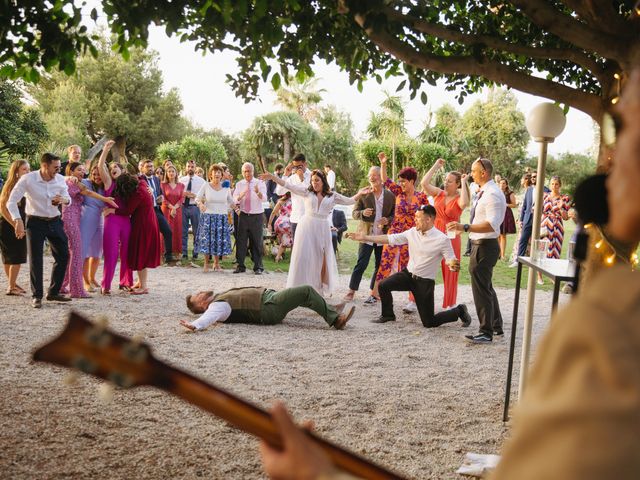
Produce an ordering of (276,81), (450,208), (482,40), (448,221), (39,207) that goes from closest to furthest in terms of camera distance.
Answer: (482,40) < (276,81) < (39,207) < (450,208) < (448,221)

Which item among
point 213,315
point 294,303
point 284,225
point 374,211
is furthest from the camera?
point 284,225

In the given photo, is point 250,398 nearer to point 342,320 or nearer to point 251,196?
point 342,320

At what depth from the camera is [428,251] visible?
8.46 m

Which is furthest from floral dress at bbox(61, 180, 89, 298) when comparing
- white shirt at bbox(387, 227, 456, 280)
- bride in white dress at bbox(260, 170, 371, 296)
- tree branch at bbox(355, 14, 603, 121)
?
tree branch at bbox(355, 14, 603, 121)

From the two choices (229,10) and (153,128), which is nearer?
(229,10)

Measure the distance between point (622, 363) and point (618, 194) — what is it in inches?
10.4

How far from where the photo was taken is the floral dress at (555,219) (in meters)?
13.0

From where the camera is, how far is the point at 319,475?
1054 millimetres

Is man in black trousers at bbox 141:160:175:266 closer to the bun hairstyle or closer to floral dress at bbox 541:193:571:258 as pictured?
the bun hairstyle

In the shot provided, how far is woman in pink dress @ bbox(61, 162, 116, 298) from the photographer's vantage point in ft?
31.1

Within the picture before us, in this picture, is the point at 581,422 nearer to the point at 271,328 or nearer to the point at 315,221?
the point at 271,328

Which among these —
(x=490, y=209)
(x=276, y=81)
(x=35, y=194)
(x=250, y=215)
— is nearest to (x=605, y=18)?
(x=276, y=81)

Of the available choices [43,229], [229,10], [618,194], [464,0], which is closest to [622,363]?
[618,194]

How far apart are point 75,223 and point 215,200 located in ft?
12.8
